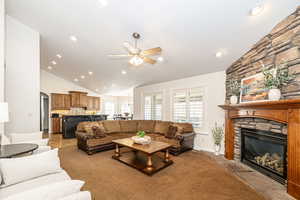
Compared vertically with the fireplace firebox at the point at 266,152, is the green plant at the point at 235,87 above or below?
above

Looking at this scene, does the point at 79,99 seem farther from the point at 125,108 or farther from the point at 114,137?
the point at 114,137

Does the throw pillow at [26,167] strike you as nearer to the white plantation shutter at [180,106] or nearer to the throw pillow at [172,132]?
the throw pillow at [172,132]

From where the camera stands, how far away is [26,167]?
1682 millimetres

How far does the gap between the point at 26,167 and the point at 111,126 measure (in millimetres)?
3770

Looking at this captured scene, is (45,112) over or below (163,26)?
below

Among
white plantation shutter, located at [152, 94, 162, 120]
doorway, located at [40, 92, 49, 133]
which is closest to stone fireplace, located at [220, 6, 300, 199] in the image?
white plantation shutter, located at [152, 94, 162, 120]

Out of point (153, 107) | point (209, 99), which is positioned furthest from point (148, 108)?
point (209, 99)

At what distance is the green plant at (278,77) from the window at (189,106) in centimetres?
222

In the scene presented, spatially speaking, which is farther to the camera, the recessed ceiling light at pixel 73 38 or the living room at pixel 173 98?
the recessed ceiling light at pixel 73 38

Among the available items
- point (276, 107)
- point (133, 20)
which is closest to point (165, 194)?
point (276, 107)

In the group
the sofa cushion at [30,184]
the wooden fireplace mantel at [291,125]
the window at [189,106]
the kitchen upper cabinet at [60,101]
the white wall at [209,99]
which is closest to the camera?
the sofa cushion at [30,184]

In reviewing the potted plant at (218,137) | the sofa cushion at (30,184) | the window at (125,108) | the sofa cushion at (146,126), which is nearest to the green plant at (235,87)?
the potted plant at (218,137)

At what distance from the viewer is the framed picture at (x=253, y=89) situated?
280 cm

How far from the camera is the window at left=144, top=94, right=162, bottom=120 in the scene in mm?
6158
